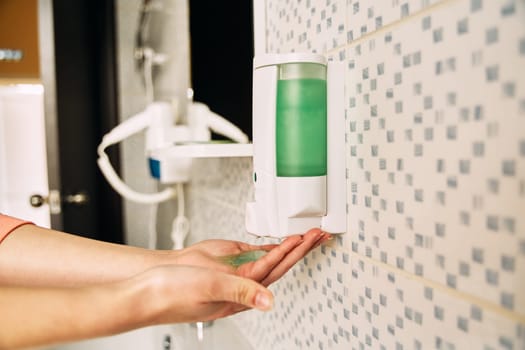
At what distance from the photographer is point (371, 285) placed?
0.52 meters

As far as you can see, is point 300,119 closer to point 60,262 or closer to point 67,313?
point 67,313

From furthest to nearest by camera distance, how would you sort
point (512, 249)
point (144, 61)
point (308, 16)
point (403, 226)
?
point (144, 61), point (308, 16), point (403, 226), point (512, 249)

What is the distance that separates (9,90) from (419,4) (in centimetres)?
306

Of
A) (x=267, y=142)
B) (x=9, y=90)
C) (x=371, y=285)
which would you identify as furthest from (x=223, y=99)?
(x=9, y=90)

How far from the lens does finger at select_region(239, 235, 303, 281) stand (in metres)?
0.53

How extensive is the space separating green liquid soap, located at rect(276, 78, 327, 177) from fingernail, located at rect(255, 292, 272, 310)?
16cm

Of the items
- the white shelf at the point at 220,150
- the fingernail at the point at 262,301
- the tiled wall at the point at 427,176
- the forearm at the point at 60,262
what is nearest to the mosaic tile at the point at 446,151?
the tiled wall at the point at 427,176

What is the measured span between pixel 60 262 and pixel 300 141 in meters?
0.42

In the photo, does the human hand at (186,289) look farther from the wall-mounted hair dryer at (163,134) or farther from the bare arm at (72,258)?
the wall-mounted hair dryer at (163,134)

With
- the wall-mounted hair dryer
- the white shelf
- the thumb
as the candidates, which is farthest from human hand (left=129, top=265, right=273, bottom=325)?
the wall-mounted hair dryer

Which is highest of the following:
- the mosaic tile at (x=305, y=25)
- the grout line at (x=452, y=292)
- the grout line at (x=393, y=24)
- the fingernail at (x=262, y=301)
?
the mosaic tile at (x=305, y=25)

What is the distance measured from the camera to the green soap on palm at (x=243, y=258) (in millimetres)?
610

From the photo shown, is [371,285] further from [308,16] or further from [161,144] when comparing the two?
[161,144]

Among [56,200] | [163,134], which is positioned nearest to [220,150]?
[163,134]
